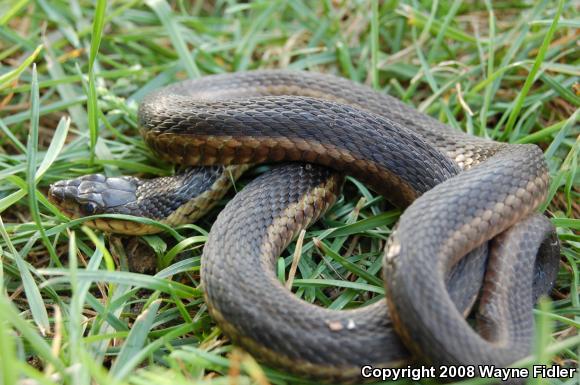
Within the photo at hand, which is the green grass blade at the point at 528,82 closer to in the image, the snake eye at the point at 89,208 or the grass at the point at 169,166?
the grass at the point at 169,166

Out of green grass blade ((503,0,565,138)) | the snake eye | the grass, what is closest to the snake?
the snake eye

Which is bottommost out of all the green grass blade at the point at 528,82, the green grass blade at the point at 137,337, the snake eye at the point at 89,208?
the green grass blade at the point at 137,337

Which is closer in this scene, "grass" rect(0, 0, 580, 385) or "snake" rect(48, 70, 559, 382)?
"snake" rect(48, 70, 559, 382)

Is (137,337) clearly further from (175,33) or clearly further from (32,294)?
(175,33)

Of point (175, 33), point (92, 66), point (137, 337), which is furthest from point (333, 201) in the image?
point (175, 33)

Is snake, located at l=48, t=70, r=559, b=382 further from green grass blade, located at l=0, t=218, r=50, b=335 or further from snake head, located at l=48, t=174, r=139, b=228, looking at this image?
green grass blade, located at l=0, t=218, r=50, b=335

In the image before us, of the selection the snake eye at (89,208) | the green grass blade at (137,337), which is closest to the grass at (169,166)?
the green grass blade at (137,337)

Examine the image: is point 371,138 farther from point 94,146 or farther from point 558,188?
point 94,146
